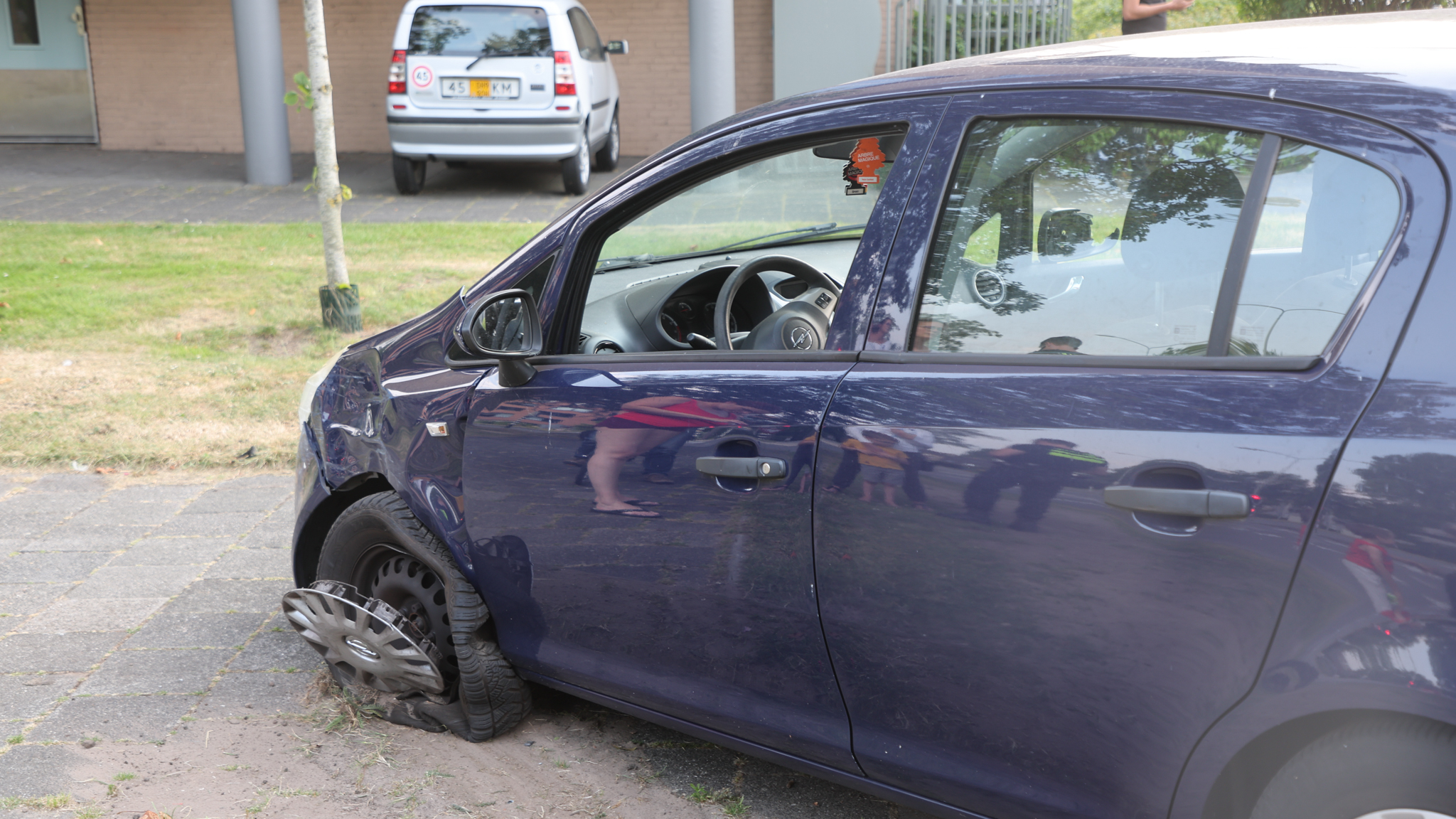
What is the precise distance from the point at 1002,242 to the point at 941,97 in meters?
0.30

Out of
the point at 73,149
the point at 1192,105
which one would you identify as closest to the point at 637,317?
the point at 1192,105

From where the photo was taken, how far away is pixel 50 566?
4258mm

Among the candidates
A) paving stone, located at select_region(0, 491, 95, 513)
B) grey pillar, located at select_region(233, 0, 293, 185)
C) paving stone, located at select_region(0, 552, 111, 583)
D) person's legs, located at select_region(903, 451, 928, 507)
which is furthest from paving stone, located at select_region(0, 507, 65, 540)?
grey pillar, located at select_region(233, 0, 293, 185)

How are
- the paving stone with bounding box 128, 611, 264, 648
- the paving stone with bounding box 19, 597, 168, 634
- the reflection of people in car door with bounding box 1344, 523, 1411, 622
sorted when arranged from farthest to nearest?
the paving stone with bounding box 19, 597, 168, 634 → the paving stone with bounding box 128, 611, 264, 648 → the reflection of people in car door with bounding box 1344, 523, 1411, 622

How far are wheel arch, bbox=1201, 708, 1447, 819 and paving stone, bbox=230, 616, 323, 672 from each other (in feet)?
8.38

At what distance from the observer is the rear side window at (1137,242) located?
1.71 m

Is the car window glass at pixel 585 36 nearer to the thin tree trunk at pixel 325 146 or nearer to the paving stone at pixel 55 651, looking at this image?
the thin tree trunk at pixel 325 146

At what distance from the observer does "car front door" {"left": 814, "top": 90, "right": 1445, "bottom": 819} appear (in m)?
1.67

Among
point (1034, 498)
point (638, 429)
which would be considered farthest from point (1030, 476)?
point (638, 429)

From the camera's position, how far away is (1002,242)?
2113mm

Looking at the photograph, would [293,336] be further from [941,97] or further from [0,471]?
[941,97]

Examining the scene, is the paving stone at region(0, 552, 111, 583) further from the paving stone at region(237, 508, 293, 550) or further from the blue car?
the blue car

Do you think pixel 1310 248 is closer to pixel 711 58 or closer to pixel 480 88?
pixel 480 88

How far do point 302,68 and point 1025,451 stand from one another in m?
15.7
